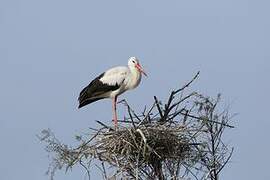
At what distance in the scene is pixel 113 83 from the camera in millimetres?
15102

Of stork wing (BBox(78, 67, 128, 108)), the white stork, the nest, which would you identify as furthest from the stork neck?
the nest

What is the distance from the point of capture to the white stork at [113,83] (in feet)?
49.4

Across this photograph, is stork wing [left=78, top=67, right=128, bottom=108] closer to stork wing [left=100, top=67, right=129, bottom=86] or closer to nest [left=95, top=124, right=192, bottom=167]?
stork wing [left=100, top=67, right=129, bottom=86]

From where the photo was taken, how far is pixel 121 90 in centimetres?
1535

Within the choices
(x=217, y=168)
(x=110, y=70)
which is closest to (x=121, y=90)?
(x=110, y=70)

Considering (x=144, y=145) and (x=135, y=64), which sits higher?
(x=135, y=64)

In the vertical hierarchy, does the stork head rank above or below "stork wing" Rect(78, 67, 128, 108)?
above

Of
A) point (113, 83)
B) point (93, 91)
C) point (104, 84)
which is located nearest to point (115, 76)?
point (113, 83)

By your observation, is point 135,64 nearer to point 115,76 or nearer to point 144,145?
point 115,76

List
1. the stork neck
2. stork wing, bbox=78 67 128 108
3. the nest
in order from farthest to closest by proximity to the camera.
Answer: the stork neck → stork wing, bbox=78 67 128 108 → the nest

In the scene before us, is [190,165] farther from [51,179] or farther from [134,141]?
[51,179]

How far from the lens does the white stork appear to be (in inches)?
592

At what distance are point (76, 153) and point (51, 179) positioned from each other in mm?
523

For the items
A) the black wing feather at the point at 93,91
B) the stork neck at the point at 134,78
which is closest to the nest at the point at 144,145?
the black wing feather at the point at 93,91
